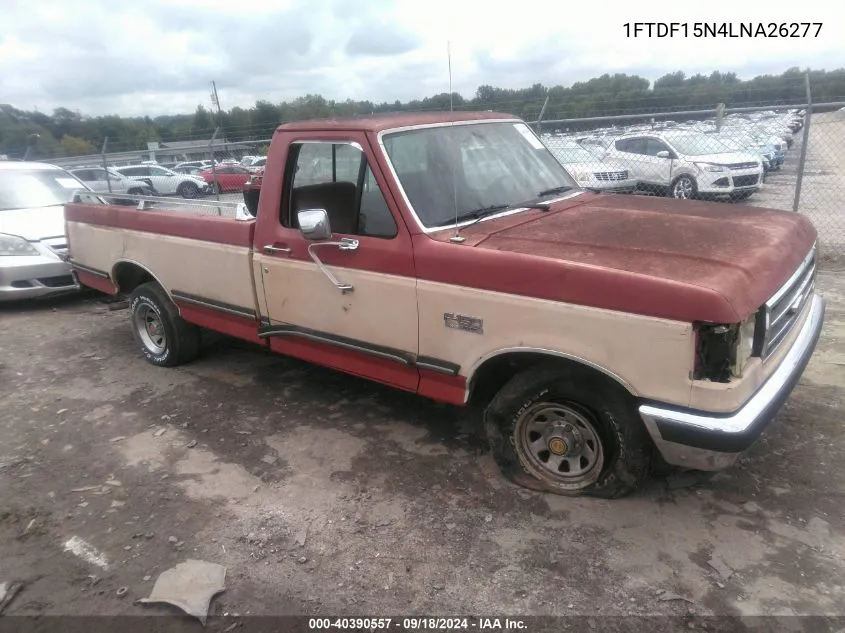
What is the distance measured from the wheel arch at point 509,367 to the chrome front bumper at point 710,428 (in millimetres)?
176

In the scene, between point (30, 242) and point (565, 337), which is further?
point (30, 242)

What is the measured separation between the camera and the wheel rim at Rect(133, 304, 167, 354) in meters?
5.44

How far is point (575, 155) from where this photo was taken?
38.0ft

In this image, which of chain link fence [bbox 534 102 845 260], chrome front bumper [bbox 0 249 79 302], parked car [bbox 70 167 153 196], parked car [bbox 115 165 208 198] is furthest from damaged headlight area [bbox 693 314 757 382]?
parked car [bbox 115 165 208 198]

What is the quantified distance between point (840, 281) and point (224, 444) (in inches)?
258

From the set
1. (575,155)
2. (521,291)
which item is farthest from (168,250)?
(575,155)

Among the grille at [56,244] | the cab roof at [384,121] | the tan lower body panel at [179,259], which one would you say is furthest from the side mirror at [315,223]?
the grille at [56,244]

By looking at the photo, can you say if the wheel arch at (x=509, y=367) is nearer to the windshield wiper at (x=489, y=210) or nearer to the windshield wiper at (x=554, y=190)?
the windshield wiper at (x=489, y=210)

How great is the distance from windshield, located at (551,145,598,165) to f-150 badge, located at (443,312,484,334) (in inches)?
332

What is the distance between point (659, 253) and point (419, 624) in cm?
196

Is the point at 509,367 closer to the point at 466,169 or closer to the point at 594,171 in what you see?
the point at 466,169

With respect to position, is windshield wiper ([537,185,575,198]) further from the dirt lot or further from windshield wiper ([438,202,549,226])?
the dirt lot

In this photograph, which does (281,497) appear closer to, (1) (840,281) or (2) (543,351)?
(2) (543,351)

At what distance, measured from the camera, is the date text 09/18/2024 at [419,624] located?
8.21 feet
